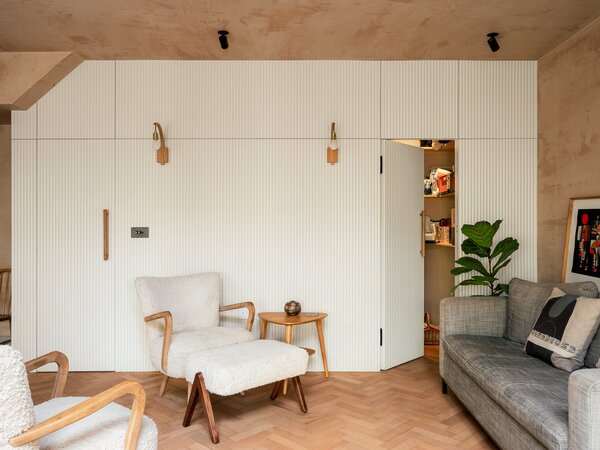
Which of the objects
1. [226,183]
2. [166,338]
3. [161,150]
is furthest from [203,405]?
[161,150]

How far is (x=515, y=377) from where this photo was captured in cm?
235

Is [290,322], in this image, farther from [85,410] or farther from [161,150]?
[85,410]

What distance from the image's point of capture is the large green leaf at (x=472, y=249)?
Answer: 3656mm

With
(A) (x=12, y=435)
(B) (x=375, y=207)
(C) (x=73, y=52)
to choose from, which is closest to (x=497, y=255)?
(B) (x=375, y=207)

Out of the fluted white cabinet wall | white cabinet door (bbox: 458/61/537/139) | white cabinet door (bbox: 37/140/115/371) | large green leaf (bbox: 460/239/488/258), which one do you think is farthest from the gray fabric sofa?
white cabinet door (bbox: 37/140/115/371)

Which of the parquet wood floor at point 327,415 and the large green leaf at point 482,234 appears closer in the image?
the parquet wood floor at point 327,415

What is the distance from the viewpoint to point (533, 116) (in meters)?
4.03

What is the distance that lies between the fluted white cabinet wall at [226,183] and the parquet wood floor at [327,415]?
0.35 metres

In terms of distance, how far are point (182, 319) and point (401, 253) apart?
1.90 meters

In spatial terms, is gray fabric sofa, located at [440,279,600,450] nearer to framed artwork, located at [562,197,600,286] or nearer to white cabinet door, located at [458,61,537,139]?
framed artwork, located at [562,197,600,286]

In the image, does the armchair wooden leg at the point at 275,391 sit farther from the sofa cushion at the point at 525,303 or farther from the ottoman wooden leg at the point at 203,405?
the sofa cushion at the point at 525,303

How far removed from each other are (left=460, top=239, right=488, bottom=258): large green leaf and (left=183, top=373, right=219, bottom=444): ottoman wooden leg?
2.20 metres

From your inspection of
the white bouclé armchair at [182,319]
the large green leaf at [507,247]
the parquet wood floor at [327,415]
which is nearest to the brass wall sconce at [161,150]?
the white bouclé armchair at [182,319]

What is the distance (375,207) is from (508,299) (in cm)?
125
